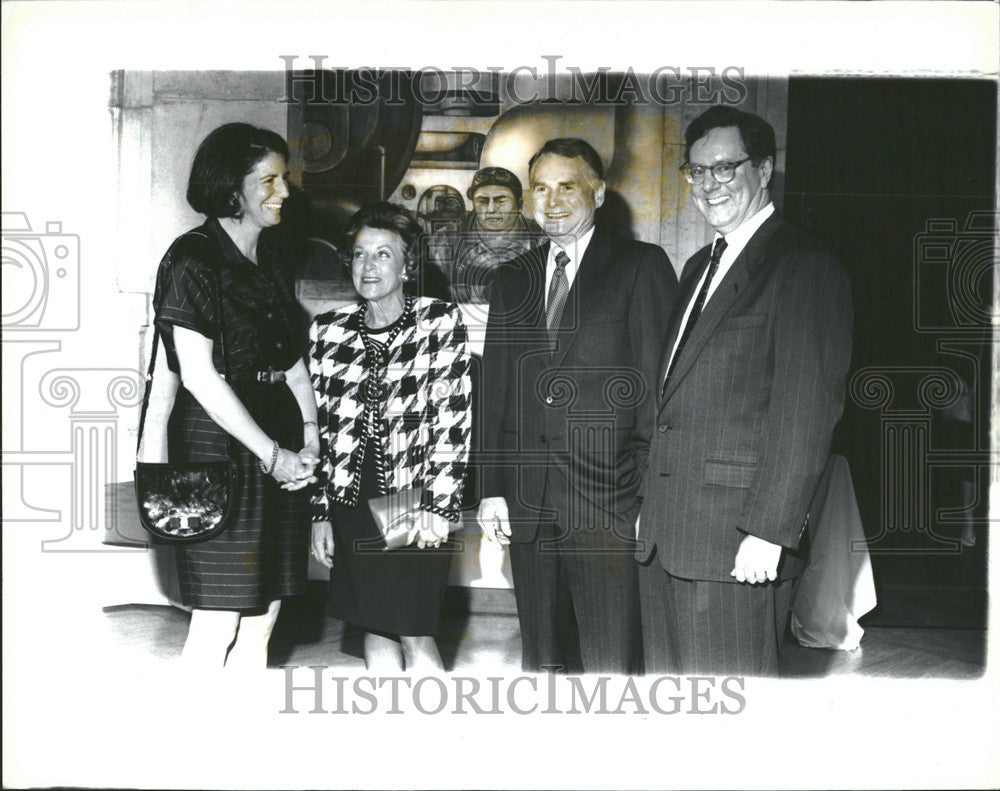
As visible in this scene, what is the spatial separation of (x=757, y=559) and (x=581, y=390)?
3.04 feet

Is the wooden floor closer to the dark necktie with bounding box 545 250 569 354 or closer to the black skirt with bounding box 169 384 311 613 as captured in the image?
the black skirt with bounding box 169 384 311 613

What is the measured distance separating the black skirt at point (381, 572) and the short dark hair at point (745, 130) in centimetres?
168

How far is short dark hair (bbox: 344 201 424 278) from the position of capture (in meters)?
4.00

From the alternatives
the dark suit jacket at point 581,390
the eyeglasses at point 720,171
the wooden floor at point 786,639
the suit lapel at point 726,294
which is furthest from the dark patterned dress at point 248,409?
the eyeglasses at point 720,171

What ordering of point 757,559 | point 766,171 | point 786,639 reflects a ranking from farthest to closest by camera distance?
point 786,639 → point 766,171 → point 757,559

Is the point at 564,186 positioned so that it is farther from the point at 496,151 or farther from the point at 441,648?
the point at 441,648

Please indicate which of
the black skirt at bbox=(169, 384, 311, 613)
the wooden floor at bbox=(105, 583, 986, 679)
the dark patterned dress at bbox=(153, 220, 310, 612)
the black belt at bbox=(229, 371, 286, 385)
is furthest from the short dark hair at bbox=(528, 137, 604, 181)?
the wooden floor at bbox=(105, 583, 986, 679)

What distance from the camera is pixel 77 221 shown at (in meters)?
4.16

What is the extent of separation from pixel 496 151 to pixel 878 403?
5.82 feet

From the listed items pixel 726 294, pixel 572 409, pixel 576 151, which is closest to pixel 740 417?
pixel 726 294

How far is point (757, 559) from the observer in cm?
329

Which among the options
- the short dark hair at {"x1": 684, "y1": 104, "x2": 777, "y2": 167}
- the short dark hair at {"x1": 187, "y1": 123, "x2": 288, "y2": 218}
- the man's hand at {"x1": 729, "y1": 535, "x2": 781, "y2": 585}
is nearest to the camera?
the man's hand at {"x1": 729, "y1": 535, "x2": 781, "y2": 585}

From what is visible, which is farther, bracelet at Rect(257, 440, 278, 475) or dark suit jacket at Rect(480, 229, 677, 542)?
bracelet at Rect(257, 440, 278, 475)

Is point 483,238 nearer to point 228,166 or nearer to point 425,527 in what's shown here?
point 228,166
